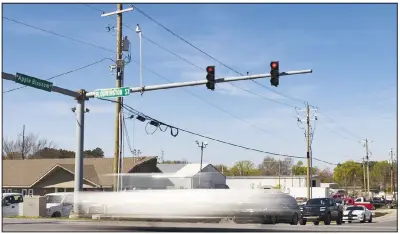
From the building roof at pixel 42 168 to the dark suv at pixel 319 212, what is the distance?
26.7m

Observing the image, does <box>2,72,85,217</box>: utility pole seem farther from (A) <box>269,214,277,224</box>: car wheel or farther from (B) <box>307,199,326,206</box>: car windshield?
(B) <box>307,199,326,206</box>: car windshield

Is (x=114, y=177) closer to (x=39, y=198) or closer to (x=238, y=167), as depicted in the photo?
(x=39, y=198)

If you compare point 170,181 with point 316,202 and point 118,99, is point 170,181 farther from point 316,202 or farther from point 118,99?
point 316,202

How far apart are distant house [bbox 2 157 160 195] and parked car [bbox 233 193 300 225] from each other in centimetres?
3474

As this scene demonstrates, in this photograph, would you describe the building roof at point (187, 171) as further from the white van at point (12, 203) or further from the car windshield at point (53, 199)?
the white van at point (12, 203)

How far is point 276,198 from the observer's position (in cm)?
1956

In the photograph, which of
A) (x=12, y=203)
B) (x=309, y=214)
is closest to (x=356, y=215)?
(x=309, y=214)

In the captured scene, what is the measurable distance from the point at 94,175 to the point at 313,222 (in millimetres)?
27983

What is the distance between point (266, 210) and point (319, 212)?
42.3 feet

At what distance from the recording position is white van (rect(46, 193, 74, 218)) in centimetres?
3297

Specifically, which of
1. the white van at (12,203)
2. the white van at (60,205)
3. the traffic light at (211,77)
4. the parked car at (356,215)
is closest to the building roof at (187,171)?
the traffic light at (211,77)

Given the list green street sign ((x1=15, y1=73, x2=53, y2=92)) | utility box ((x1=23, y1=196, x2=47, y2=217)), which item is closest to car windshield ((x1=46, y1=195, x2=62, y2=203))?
utility box ((x1=23, y1=196, x2=47, y2=217))

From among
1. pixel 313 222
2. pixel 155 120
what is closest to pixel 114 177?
pixel 155 120

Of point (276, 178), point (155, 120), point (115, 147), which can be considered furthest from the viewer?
point (276, 178)
